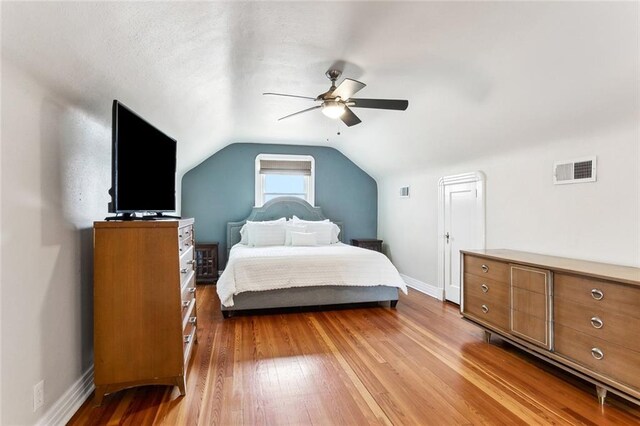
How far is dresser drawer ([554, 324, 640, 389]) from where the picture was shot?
1.96 metres

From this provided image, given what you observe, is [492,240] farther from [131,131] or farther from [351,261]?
[131,131]

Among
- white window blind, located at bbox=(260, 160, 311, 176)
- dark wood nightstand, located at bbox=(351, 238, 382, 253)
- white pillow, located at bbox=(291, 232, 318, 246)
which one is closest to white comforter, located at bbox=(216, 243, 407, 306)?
white pillow, located at bbox=(291, 232, 318, 246)

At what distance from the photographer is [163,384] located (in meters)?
2.19

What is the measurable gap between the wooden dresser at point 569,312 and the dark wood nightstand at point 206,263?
4081 mm

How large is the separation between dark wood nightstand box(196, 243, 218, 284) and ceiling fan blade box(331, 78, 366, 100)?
372 centimetres

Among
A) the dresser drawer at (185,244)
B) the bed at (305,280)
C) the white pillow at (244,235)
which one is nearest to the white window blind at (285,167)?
the white pillow at (244,235)

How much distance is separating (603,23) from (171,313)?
123 inches

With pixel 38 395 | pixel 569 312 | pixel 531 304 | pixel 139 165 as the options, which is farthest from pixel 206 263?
pixel 569 312

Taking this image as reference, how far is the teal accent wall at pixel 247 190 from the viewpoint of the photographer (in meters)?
5.81

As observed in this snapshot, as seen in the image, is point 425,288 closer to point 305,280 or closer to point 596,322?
point 305,280

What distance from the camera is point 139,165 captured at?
2.30 metres

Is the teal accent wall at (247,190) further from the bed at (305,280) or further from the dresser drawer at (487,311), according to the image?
the dresser drawer at (487,311)

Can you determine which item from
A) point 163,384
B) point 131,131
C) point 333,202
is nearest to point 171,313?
point 163,384

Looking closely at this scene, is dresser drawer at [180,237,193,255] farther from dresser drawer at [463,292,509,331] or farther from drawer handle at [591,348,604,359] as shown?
drawer handle at [591,348,604,359]
